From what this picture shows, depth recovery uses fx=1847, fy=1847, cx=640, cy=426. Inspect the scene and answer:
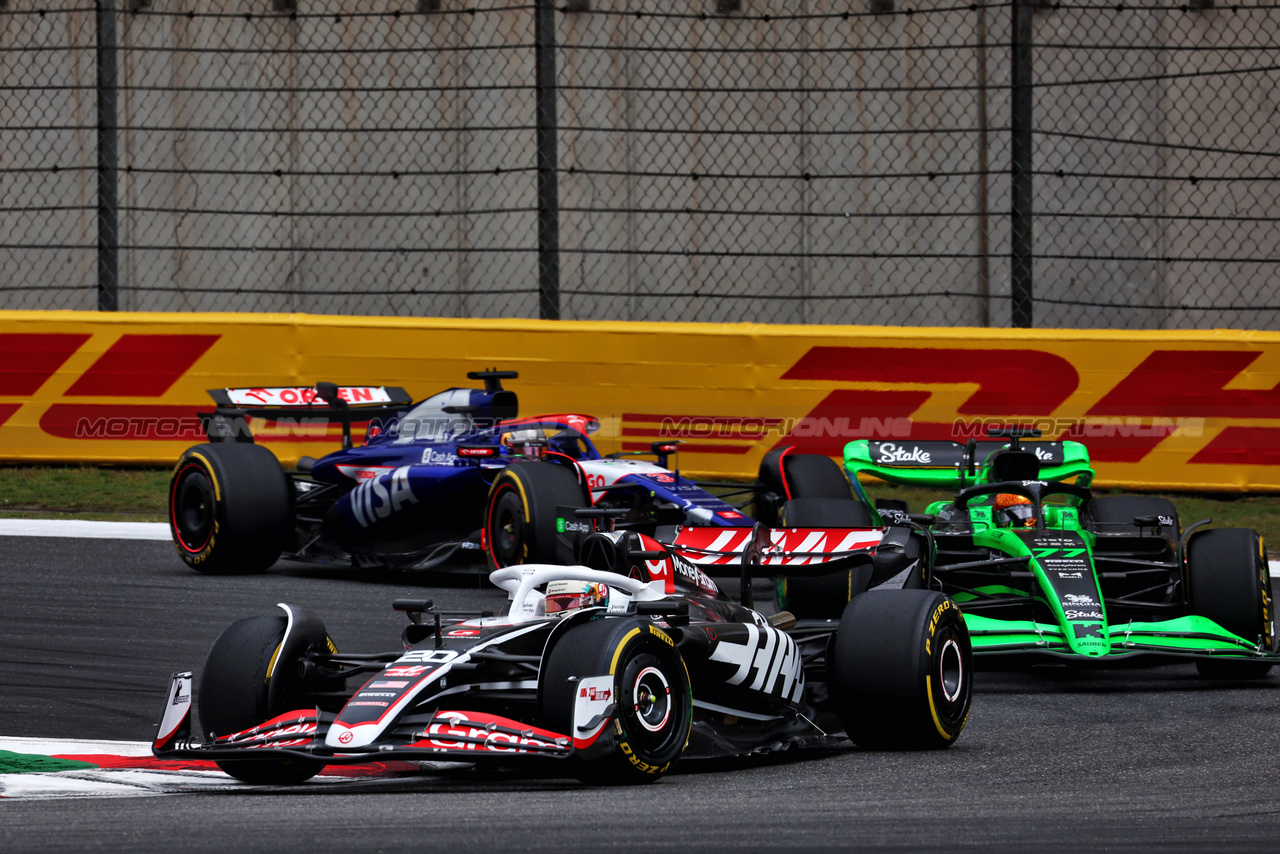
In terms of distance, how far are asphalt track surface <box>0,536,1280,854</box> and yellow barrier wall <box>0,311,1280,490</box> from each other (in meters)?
4.19

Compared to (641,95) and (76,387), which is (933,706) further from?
(641,95)

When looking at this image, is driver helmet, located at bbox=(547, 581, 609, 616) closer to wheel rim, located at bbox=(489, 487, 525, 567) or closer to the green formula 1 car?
the green formula 1 car

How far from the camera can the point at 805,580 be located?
27.4ft

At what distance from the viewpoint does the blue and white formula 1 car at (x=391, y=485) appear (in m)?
10.0

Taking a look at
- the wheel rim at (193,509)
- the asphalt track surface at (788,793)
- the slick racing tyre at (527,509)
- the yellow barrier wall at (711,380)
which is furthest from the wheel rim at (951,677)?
the yellow barrier wall at (711,380)

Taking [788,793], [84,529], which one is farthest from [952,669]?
[84,529]

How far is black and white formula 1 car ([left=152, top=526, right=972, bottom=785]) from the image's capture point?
5.11 m

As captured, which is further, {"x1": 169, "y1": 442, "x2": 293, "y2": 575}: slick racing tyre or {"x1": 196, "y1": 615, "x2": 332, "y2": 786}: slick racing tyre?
{"x1": 169, "y1": 442, "x2": 293, "y2": 575}: slick racing tyre

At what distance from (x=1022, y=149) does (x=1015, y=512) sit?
14.3 ft

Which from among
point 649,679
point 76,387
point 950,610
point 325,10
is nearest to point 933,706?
point 950,610

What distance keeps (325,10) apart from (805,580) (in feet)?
29.1

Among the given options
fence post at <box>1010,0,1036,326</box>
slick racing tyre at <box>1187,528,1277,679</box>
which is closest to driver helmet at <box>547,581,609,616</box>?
slick racing tyre at <box>1187,528,1277,679</box>

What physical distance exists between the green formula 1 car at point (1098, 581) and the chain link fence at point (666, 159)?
237 inches

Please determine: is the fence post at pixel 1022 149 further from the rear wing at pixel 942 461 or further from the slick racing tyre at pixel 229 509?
the slick racing tyre at pixel 229 509
